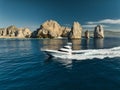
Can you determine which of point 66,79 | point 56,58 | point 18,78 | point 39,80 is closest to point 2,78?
point 18,78

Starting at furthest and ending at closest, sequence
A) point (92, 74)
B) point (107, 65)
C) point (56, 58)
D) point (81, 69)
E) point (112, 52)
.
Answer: point (112, 52), point (56, 58), point (107, 65), point (81, 69), point (92, 74)

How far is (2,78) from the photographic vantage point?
3192 centimetres

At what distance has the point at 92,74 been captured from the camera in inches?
1346

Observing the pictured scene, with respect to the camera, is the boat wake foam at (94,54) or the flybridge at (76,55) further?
the boat wake foam at (94,54)

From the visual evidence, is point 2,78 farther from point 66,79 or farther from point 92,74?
point 92,74

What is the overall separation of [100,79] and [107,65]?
40.4 ft

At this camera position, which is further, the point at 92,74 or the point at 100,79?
the point at 92,74

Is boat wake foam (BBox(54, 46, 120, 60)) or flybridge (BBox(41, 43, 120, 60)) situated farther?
boat wake foam (BBox(54, 46, 120, 60))

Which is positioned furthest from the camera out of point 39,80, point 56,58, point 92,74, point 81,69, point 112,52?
point 112,52

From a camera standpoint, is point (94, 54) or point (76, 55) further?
point (94, 54)

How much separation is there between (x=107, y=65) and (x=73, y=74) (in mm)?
11969

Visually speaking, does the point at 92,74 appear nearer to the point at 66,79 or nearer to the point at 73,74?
the point at 73,74

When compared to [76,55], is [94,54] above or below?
above

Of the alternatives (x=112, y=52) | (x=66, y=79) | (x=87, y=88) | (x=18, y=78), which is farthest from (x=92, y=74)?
(x=112, y=52)
